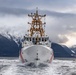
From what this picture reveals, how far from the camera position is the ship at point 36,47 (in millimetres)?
91562

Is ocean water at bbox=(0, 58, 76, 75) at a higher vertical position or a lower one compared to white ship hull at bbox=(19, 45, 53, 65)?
lower

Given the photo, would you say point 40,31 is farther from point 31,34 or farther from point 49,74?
point 49,74

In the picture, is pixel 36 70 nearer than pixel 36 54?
Yes

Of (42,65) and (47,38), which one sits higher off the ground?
(47,38)

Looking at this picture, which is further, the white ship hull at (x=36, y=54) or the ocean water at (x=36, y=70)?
the white ship hull at (x=36, y=54)

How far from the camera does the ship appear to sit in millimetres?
91562

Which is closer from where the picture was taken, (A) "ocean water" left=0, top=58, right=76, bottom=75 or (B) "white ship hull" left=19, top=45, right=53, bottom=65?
(A) "ocean water" left=0, top=58, right=76, bottom=75

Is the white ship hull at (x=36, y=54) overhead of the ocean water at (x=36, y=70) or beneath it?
overhead

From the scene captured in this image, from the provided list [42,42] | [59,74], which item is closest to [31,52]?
[42,42]

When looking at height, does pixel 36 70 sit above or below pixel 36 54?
below

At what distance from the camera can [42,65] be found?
92375mm

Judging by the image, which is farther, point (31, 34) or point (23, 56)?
point (31, 34)

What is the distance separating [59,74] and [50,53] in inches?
933

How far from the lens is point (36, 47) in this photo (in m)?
91.2
